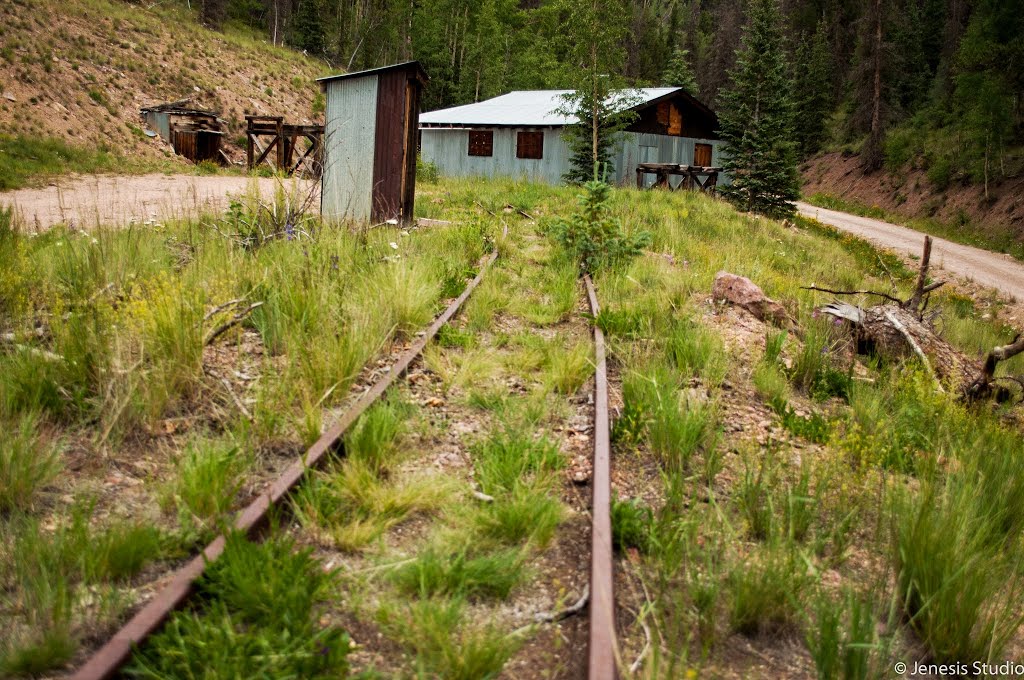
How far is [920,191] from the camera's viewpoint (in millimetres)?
36344

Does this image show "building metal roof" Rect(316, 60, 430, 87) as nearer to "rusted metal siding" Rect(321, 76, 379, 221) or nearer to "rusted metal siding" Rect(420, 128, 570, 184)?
"rusted metal siding" Rect(321, 76, 379, 221)

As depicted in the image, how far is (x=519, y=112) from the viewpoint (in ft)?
108

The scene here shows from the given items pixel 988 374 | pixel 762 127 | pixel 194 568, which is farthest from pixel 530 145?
pixel 194 568

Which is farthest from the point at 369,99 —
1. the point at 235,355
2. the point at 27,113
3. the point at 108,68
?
the point at 108,68

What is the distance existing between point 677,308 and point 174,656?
18.6 feet

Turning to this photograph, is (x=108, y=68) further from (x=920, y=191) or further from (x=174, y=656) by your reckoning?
(x=920, y=191)

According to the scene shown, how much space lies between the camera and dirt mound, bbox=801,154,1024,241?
29.0 metres

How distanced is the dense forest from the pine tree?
51.1 inches

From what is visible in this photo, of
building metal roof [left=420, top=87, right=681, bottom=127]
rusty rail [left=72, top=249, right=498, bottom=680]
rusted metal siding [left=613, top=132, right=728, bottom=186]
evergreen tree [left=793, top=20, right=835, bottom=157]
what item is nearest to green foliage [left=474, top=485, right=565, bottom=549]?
rusty rail [left=72, top=249, right=498, bottom=680]

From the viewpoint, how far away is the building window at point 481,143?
3203cm

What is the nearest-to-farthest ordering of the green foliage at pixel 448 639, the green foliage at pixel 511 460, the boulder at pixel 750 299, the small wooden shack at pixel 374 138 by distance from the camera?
1. the green foliage at pixel 448 639
2. the green foliage at pixel 511 460
3. the boulder at pixel 750 299
4. the small wooden shack at pixel 374 138

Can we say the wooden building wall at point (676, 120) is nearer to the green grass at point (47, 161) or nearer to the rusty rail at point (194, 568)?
the green grass at point (47, 161)

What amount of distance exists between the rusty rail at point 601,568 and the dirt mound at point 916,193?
28922mm

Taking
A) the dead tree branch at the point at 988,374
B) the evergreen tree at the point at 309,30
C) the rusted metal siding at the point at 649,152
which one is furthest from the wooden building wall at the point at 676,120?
the evergreen tree at the point at 309,30
